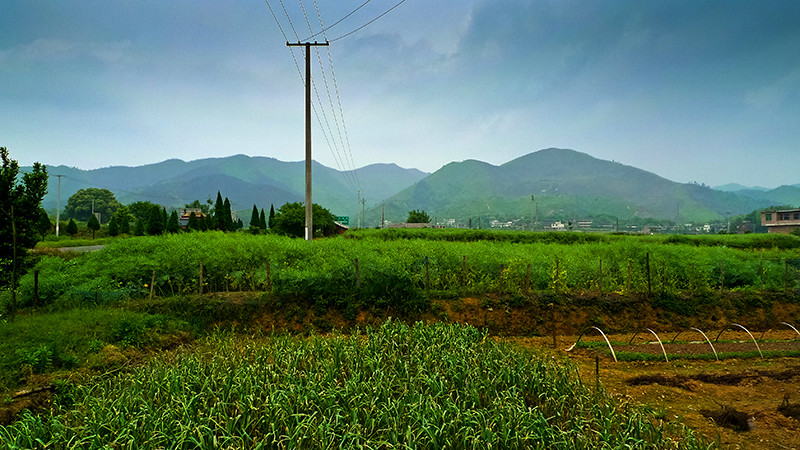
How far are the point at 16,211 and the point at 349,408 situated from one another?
9.22 metres

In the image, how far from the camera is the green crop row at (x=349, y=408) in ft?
13.8

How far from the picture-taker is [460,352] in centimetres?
686

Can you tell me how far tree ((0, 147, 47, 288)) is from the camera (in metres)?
8.84

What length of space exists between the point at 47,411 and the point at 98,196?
127654 millimetres

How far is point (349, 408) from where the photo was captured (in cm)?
493

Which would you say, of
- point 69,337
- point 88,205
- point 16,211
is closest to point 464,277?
point 69,337

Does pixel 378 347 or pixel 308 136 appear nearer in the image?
pixel 378 347

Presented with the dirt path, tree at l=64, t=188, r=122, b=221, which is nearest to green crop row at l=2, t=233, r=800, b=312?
the dirt path

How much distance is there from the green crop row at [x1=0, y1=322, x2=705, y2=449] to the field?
1.5 inches

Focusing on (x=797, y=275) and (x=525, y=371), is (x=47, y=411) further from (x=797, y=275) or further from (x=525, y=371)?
(x=797, y=275)

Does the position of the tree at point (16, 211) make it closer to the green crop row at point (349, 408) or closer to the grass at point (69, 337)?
the grass at point (69, 337)

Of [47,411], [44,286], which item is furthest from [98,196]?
[47,411]

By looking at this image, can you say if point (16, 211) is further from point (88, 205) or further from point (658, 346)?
point (88, 205)

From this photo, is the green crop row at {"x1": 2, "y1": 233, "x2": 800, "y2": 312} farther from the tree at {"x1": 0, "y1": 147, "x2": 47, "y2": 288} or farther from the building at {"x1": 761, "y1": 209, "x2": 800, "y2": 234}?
the building at {"x1": 761, "y1": 209, "x2": 800, "y2": 234}
